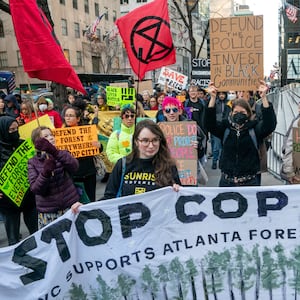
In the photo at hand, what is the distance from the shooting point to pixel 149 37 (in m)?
4.76

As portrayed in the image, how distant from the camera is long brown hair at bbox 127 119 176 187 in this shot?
311 centimetres

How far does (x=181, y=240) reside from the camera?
115 inches

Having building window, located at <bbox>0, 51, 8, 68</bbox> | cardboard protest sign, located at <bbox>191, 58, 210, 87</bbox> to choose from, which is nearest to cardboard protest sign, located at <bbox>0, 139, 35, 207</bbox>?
cardboard protest sign, located at <bbox>191, 58, 210, 87</bbox>

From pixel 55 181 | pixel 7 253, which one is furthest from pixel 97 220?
pixel 55 181

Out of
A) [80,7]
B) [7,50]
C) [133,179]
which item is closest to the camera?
[133,179]

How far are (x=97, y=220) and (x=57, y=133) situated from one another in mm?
2353

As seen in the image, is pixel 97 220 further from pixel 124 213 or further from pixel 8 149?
pixel 8 149

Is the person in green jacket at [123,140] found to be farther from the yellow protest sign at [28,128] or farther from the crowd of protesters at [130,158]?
the yellow protest sign at [28,128]

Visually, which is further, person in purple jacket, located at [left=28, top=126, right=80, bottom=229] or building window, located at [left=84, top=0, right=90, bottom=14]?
building window, located at [left=84, top=0, right=90, bottom=14]

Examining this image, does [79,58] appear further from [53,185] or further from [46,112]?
Answer: [53,185]

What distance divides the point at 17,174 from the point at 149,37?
2.14 metres

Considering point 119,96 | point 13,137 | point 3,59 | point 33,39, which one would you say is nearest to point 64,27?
point 3,59

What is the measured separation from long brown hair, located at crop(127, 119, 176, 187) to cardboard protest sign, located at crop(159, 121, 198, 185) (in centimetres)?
175

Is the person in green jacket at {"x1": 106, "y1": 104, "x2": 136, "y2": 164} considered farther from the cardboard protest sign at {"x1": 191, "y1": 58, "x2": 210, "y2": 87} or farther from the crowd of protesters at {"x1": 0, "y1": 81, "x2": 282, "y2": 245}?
the cardboard protest sign at {"x1": 191, "y1": 58, "x2": 210, "y2": 87}
